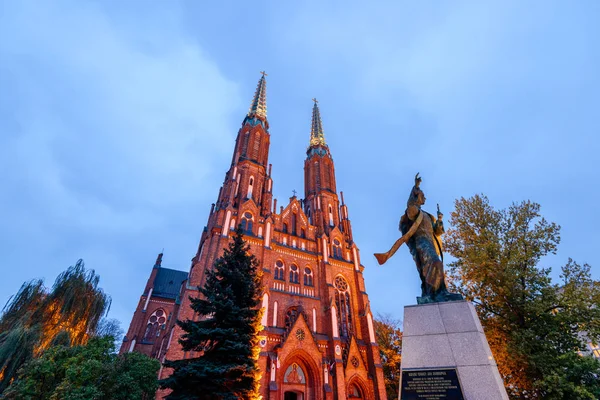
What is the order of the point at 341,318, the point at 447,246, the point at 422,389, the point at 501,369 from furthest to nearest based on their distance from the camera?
the point at 341,318 → the point at 447,246 → the point at 501,369 → the point at 422,389

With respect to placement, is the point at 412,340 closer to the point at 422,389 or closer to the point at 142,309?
the point at 422,389

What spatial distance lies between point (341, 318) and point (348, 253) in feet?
23.5

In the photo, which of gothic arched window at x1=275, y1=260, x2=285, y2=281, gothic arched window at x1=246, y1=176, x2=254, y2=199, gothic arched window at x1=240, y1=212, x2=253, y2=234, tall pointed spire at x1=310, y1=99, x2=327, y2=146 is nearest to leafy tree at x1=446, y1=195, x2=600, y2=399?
gothic arched window at x1=275, y1=260, x2=285, y2=281

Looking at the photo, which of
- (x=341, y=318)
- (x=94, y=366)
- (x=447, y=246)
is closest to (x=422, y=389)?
(x=447, y=246)

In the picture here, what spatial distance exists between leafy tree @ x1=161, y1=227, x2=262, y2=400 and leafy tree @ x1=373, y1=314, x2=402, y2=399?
18612 millimetres

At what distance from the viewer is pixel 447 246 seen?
15102mm

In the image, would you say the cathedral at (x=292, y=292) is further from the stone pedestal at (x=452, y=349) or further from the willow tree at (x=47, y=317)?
the stone pedestal at (x=452, y=349)

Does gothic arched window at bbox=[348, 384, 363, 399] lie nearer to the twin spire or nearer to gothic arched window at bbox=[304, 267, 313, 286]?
gothic arched window at bbox=[304, 267, 313, 286]

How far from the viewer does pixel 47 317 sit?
15758mm

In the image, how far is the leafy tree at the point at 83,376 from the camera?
11.5m

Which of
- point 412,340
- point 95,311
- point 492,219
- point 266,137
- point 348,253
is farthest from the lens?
point 266,137

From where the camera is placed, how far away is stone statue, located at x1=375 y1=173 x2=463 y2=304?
23.7 ft

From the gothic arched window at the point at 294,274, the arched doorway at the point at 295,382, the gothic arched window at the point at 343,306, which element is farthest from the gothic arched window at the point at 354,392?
the gothic arched window at the point at 294,274

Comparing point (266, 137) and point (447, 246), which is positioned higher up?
point (266, 137)
